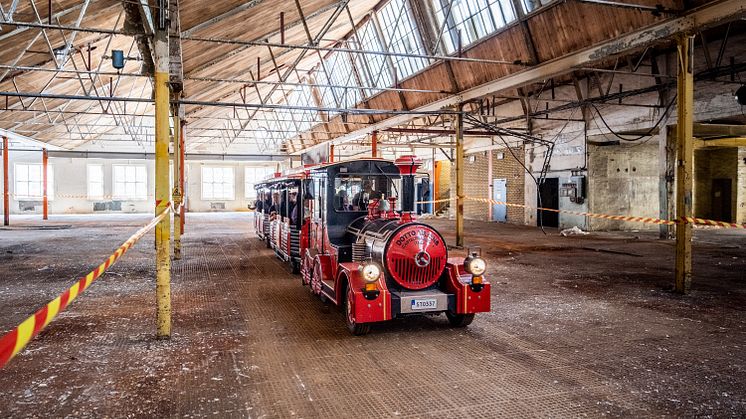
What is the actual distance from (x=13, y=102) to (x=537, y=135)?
20973mm

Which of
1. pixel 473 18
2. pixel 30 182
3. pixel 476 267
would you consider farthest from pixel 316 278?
pixel 30 182

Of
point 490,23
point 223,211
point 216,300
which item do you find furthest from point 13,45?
point 223,211

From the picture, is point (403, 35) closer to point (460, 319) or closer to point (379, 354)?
point (460, 319)

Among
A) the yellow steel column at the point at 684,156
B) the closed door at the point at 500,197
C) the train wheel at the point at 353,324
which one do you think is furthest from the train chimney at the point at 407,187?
the closed door at the point at 500,197

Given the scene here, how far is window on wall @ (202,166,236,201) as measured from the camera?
3634cm

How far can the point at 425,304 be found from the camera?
5.53 m

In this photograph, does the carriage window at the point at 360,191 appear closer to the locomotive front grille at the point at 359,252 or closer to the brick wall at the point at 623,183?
the locomotive front grille at the point at 359,252

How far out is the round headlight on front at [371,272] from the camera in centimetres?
518

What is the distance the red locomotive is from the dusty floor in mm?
362

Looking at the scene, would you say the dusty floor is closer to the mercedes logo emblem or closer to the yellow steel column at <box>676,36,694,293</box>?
the yellow steel column at <box>676,36,694,293</box>

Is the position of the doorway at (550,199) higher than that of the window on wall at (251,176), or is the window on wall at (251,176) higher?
the window on wall at (251,176)

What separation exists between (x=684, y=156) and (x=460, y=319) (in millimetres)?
4846

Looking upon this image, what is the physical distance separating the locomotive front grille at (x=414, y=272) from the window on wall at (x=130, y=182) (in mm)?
33481

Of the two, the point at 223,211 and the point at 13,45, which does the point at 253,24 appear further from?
the point at 223,211
